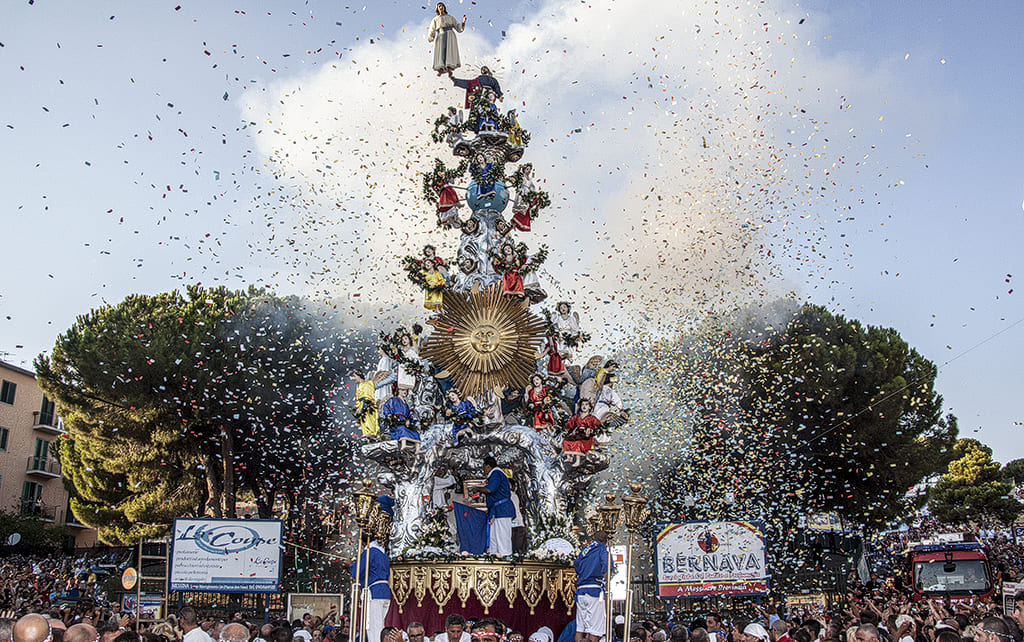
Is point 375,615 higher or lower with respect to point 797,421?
lower

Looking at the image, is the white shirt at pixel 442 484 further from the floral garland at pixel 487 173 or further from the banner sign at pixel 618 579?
the banner sign at pixel 618 579

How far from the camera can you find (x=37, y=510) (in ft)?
155

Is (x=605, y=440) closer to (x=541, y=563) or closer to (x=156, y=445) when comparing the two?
(x=541, y=563)

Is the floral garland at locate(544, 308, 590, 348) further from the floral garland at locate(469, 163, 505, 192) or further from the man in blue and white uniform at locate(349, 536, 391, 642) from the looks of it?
the man in blue and white uniform at locate(349, 536, 391, 642)

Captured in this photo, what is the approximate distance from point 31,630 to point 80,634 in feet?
2.10

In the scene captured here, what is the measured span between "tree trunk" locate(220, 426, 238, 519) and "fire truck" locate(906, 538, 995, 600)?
78.4ft

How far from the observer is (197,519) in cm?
2178

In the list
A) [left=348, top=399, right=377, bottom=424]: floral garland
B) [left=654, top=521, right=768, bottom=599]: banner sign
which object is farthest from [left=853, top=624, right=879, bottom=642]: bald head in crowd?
[left=654, top=521, right=768, bottom=599]: banner sign

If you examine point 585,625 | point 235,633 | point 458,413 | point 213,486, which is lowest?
point 585,625

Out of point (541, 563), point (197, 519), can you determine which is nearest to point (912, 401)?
point (541, 563)

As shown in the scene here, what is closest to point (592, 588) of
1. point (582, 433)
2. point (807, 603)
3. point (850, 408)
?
point (582, 433)

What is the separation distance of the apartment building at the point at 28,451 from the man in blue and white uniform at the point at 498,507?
123 feet

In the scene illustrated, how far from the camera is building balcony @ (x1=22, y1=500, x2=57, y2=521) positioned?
150ft

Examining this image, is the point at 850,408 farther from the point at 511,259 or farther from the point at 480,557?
the point at 480,557
